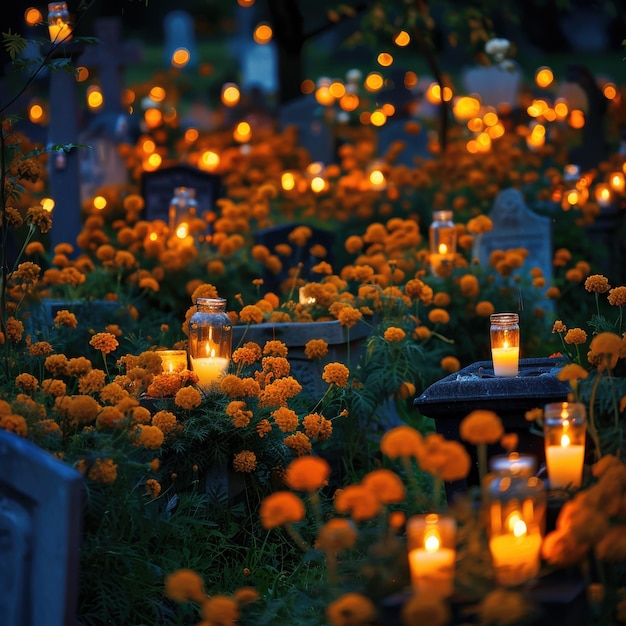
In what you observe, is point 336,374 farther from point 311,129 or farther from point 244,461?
point 311,129

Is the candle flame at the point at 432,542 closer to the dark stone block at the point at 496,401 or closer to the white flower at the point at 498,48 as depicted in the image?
the dark stone block at the point at 496,401

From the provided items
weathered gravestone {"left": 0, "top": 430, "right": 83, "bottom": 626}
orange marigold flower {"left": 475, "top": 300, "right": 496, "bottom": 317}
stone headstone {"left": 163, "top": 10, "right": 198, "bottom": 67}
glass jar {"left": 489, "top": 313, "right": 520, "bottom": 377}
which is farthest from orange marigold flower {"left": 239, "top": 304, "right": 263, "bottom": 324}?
stone headstone {"left": 163, "top": 10, "right": 198, "bottom": 67}

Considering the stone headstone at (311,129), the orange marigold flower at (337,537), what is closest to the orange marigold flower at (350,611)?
the orange marigold flower at (337,537)

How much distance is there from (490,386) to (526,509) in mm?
1352

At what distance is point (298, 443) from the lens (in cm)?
508

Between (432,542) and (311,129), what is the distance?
1566 cm

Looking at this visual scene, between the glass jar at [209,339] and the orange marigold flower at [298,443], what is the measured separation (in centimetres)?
54

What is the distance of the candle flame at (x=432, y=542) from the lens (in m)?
3.23

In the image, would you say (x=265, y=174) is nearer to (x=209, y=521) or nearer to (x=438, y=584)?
(x=209, y=521)

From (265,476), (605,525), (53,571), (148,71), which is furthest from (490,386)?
(148,71)

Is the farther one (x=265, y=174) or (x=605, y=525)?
(x=265, y=174)

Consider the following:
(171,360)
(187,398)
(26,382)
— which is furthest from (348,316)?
(26,382)

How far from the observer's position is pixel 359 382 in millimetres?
5973

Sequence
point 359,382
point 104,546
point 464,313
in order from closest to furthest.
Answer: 1. point 104,546
2. point 359,382
3. point 464,313
